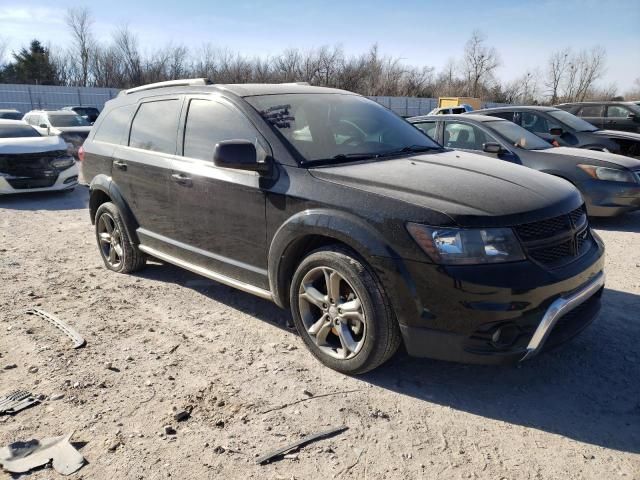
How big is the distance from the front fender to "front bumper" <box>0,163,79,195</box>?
8.00 meters

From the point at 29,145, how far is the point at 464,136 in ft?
26.2

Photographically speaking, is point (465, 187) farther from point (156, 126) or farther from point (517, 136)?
point (517, 136)

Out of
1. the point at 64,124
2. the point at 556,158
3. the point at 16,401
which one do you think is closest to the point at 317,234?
the point at 16,401

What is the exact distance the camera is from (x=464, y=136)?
301 inches

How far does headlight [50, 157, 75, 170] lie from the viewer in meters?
9.87

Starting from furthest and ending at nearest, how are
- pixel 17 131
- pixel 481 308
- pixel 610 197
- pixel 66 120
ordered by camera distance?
pixel 66 120 → pixel 17 131 → pixel 610 197 → pixel 481 308

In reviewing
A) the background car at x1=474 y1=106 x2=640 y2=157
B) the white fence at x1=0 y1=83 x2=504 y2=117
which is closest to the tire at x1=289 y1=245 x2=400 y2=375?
the background car at x1=474 y1=106 x2=640 y2=157

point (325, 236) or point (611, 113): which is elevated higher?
point (611, 113)

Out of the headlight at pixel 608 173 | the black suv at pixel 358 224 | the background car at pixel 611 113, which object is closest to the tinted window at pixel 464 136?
the headlight at pixel 608 173

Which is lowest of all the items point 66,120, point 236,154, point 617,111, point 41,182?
point 41,182

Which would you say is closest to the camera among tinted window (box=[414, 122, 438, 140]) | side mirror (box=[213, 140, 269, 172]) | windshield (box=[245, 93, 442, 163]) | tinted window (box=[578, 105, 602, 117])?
side mirror (box=[213, 140, 269, 172])

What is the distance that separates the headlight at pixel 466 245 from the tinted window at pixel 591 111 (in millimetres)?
13552

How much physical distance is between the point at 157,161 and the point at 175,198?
1.43ft

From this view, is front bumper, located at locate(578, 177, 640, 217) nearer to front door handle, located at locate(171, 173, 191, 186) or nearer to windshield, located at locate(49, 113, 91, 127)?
front door handle, located at locate(171, 173, 191, 186)
